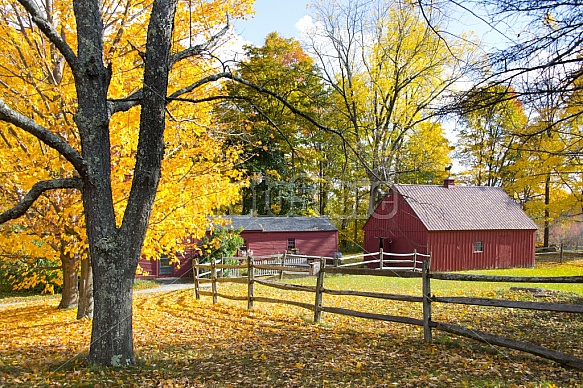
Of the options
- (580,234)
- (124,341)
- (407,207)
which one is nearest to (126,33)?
(124,341)

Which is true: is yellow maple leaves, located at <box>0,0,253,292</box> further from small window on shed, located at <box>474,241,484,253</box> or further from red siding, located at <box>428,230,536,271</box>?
small window on shed, located at <box>474,241,484,253</box>

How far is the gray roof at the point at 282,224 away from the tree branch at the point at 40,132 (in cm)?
2114

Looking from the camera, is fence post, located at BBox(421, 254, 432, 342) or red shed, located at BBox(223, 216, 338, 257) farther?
red shed, located at BBox(223, 216, 338, 257)

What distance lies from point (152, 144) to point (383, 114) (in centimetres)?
2339

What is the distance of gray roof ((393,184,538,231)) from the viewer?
26347 millimetres

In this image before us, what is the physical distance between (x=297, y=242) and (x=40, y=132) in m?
24.2

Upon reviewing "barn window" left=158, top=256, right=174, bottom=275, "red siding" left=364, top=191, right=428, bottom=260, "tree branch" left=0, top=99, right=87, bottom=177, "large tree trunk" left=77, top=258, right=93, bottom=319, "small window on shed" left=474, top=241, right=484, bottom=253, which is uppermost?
"tree branch" left=0, top=99, right=87, bottom=177

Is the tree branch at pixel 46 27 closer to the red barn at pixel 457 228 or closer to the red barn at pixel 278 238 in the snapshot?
the red barn at pixel 278 238

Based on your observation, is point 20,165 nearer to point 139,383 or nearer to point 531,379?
point 139,383

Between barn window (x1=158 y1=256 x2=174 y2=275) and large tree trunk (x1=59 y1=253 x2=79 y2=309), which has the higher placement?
large tree trunk (x1=59 y1=253 x2=79 y2=309)

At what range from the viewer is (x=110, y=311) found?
551 cm

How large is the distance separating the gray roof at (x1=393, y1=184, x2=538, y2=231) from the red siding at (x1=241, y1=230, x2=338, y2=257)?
20.1ft

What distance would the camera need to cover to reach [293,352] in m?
6.78

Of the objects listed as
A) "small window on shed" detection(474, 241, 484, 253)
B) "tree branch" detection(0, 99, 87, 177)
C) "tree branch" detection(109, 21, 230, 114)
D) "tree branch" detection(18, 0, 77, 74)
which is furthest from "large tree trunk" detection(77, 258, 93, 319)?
"small window on shed" detection(474, 241, 484, 253)
